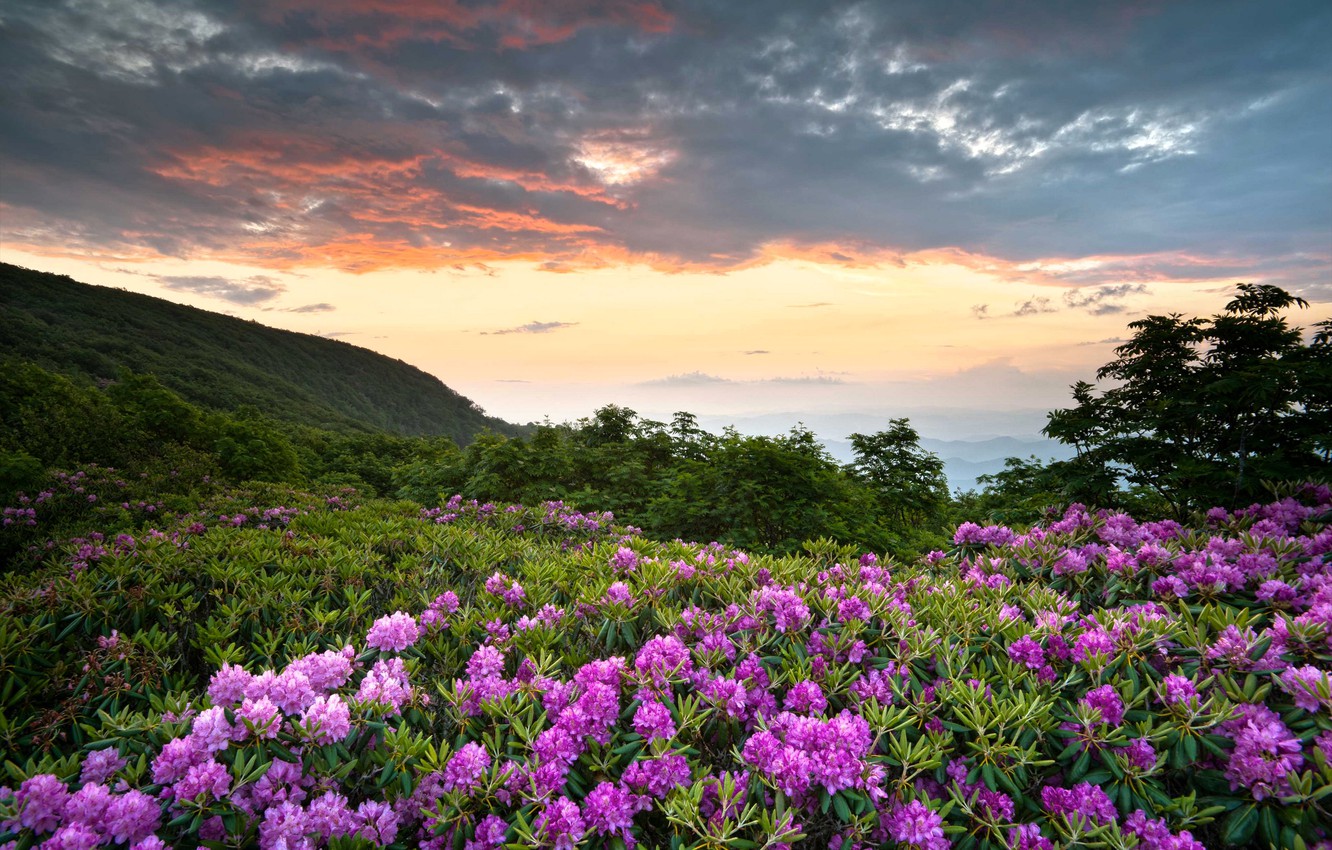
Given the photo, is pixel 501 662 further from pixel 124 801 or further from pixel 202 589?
pixel 202 589

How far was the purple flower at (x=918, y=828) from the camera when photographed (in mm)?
1755

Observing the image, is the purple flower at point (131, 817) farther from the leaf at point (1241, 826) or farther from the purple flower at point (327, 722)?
the leaf at point (1241, 826)

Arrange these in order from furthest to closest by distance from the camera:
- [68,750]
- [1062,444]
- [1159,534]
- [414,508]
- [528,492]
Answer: [528,492] < [414,508] < [1062,444] < [1159,534] < [68,750]

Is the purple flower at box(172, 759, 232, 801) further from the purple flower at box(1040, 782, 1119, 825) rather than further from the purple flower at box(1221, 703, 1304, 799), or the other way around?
the purple flower at box(1221, 703, 1304, 799)

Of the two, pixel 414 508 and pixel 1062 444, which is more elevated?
pixel 1062 444

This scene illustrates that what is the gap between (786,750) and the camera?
1930 millimetres

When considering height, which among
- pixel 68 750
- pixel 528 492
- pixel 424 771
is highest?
pixel 424 771

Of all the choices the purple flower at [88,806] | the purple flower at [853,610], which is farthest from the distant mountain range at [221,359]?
the purple flower at [853,610]

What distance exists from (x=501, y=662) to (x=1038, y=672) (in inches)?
94.6

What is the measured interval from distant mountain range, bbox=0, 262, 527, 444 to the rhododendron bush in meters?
29.5

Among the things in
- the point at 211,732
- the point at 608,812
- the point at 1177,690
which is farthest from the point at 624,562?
the point at 1177,690

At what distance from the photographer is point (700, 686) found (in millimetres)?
2385

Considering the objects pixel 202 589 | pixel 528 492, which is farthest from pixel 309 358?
pixel 202 589

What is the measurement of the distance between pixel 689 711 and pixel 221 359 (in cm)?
6872
